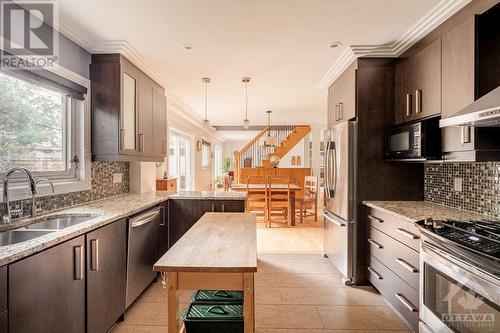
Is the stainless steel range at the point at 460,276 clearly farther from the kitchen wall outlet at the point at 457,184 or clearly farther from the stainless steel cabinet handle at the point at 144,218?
the stainless steel cabinet handle at the point at 144,218

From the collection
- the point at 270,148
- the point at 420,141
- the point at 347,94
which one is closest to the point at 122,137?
the point at 347,94

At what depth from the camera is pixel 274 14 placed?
235 cm

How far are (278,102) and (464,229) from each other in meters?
4.54

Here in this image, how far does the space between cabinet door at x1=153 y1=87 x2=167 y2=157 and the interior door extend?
2.21 metres

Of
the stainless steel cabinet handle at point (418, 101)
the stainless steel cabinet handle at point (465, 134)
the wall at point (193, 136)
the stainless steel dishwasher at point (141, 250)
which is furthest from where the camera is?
the wall at point (193, 136)

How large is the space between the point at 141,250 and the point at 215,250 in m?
1.40

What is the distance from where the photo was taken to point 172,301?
55.4 inches

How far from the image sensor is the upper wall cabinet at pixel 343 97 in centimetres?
312

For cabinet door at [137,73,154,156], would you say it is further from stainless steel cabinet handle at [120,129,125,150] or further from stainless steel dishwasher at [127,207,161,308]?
stainless steel dishwasher at [127,207,161,308]

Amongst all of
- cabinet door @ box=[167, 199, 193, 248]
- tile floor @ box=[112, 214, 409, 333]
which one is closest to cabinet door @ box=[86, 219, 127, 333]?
tile floor @ box=[112, 214, 409, 333]

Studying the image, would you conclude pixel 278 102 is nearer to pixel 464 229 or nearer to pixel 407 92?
pixel 407 92

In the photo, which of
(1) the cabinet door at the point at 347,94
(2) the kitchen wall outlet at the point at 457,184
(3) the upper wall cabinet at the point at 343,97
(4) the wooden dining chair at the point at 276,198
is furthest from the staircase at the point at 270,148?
(2) the kitchen wall outlet at the point at 457,184

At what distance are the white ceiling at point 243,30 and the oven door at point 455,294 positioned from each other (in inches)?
71.5
